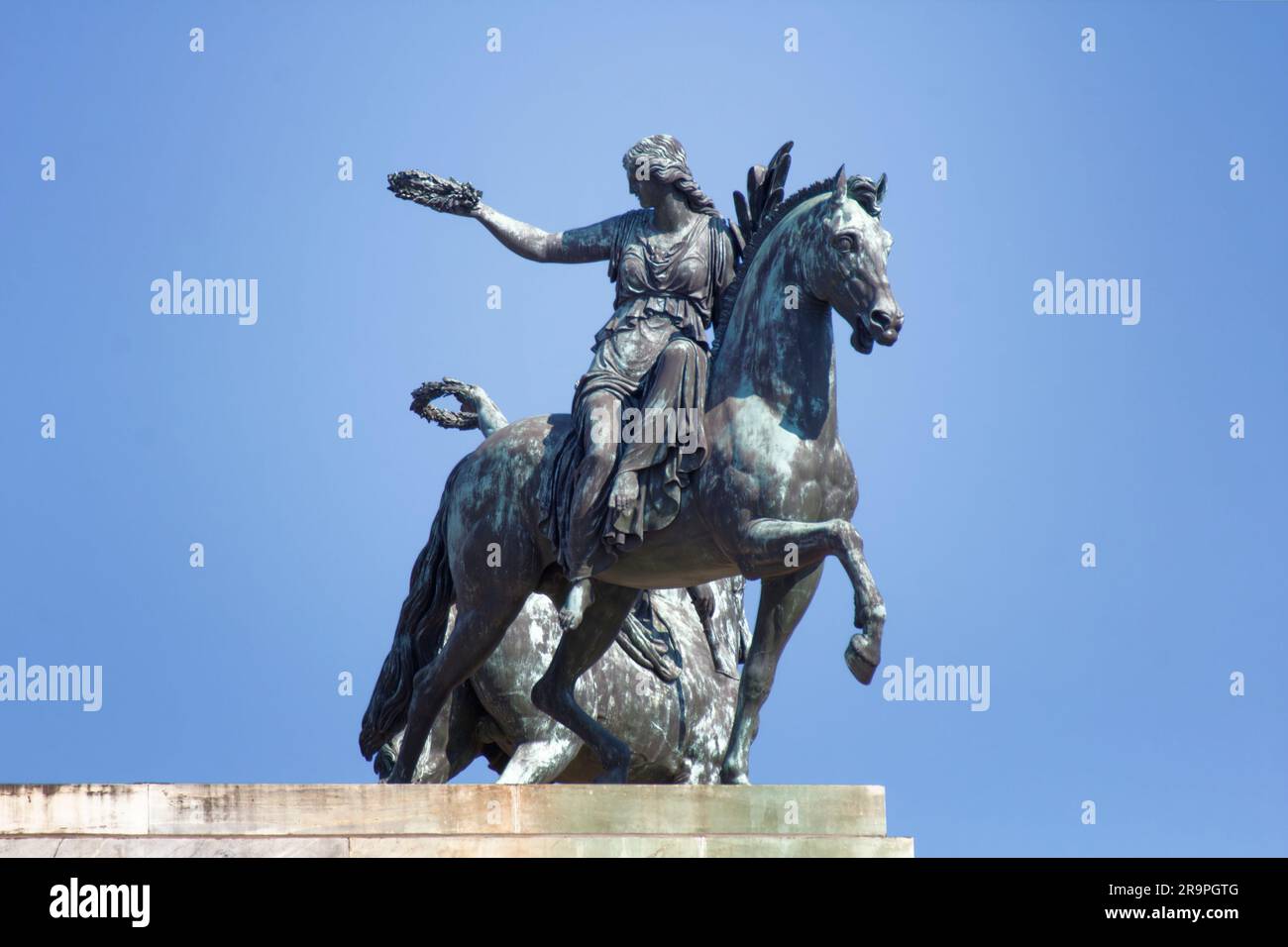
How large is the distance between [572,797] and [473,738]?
293 inches

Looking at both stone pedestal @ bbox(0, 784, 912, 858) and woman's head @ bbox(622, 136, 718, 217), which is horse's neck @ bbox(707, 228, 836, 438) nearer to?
woman's head @ bbox(622, 136, 718, 217)

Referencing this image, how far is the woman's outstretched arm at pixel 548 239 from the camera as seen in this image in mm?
21625

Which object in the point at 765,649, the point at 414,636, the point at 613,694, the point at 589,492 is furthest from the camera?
the point at 613,694

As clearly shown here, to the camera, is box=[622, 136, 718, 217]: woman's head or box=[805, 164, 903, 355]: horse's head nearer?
box=[805, 164, 903, 355]: horse's head

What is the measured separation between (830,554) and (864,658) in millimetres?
894

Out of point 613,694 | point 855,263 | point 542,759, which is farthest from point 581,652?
point 613,694

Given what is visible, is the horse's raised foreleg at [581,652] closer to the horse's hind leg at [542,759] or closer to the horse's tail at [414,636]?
the horse's tail at [414,636]

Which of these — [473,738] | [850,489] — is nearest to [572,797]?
[850,489]

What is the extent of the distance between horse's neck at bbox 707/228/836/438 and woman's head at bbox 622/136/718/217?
1239 millimetres

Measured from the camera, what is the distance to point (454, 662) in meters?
21.5

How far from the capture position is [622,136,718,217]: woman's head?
21188 millimetres

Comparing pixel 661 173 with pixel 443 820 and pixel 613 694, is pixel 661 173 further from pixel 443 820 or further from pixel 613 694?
pixel 613 694

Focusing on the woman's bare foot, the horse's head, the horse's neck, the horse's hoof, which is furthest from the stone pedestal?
the horse's head

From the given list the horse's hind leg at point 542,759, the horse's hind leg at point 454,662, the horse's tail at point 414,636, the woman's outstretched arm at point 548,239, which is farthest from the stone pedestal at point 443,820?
the horse's hind leg at point 542,759
